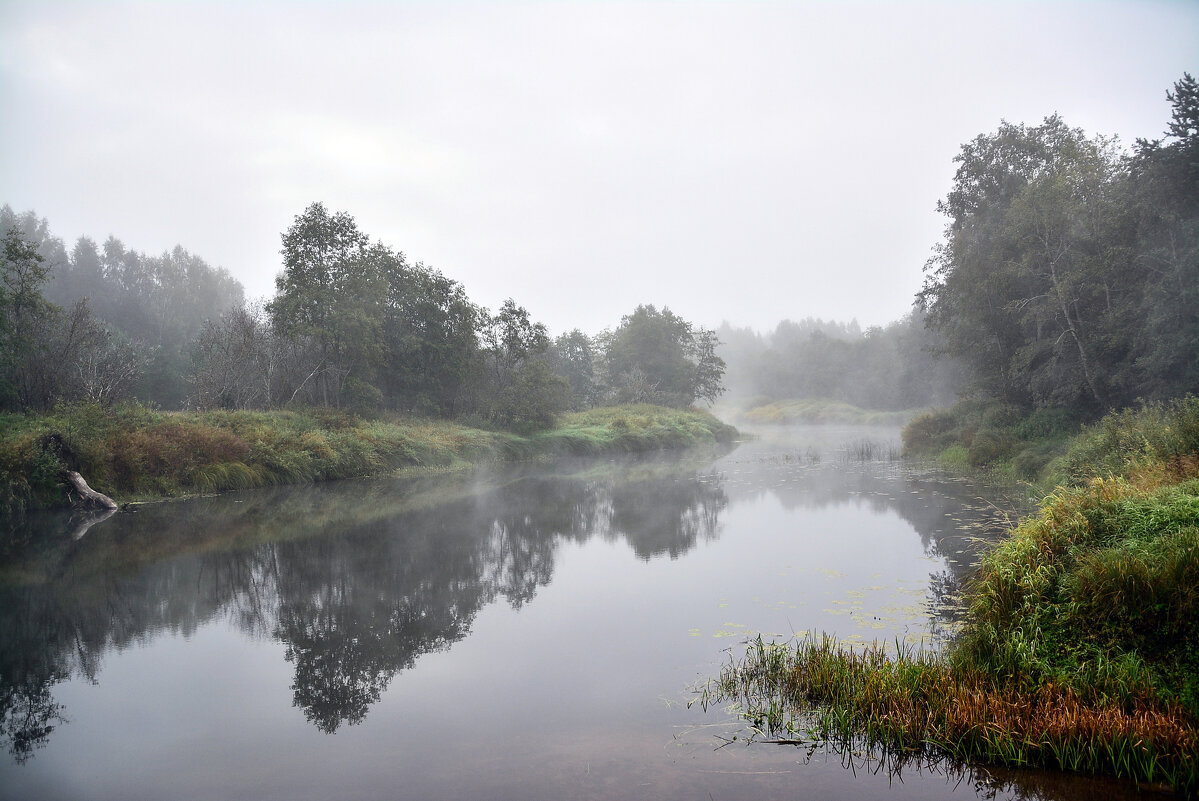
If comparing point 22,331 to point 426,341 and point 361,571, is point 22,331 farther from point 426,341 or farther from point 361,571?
point 361,571

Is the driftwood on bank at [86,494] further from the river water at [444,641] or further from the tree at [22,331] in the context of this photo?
the tree at [22,331]

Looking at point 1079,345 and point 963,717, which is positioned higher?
point 1079,345

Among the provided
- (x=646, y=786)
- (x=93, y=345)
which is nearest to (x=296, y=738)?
(x=646, y=786)

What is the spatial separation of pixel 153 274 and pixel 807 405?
6100cm

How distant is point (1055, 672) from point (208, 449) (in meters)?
17.0

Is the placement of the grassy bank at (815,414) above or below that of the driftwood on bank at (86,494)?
above

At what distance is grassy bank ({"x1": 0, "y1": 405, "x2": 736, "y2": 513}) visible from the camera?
12703 mm

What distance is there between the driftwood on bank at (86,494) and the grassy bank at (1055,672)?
13198 mm

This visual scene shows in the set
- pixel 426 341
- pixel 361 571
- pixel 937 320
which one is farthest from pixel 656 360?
pixel 361 571

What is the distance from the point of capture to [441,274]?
98.8ft

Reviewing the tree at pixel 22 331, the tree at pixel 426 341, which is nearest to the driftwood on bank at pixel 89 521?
the tree at pixel 22 331

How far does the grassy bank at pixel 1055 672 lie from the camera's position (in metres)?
3.63

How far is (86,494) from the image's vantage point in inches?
503

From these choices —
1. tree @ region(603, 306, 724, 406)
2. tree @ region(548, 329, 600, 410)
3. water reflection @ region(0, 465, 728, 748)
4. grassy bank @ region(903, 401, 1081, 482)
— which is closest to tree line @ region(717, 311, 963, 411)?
tree @ region(603, 306, 724, 406)
